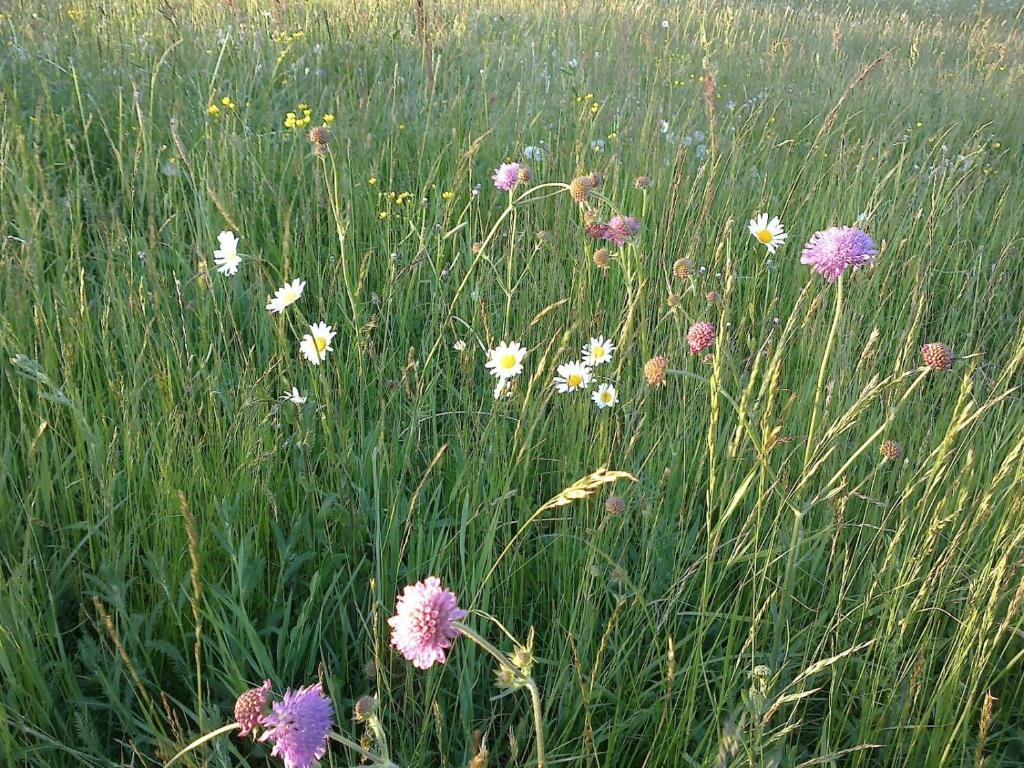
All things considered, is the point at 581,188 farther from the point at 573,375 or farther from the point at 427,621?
the point at 427,621

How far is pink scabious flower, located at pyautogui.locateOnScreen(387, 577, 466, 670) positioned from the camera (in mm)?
750

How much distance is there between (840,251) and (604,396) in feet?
1.67

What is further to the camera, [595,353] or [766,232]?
[766,232]

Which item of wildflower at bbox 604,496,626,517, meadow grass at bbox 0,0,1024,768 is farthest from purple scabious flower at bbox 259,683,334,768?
wildflower at bbox 604,496,626,517

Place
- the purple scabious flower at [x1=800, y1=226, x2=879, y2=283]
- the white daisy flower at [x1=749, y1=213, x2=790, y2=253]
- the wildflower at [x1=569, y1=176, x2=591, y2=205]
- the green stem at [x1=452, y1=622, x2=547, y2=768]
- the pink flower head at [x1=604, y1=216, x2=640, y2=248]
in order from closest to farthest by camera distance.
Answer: the green stem at [x1=452, y1=622, x2=547, y2=768], the purple scabious flower at [x1=800, y1=226, x2=879, y2=283], the pink flower head at [x1=604, y1=216, x2=640, y2=248], the wildflower at [x1=569, y1=176, x2=591, y2=205], the white daisy flower at [x1=749, y1=213, x2=790, y2=253]

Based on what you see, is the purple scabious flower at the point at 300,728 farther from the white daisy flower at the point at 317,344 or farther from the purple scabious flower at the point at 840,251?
the purple scabious flower at the point at 840,251

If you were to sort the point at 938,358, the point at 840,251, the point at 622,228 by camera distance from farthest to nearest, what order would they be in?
the point at 622,228
the point at 840,251
the point at 938,358

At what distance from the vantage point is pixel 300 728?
2.54 feet

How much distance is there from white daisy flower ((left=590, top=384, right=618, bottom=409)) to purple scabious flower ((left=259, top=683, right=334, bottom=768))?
A: 0.83m

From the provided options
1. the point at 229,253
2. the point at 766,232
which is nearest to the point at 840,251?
the point at 766,232

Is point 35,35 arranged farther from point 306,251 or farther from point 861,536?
point 861,536

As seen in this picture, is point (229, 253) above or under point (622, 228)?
under

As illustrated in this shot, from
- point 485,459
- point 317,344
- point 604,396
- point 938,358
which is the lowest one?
point 485,459

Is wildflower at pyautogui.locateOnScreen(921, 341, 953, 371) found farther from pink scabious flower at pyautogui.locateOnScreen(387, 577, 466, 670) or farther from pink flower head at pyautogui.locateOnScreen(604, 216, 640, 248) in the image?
pink scabious flower at pyautogui.locateOnScreen(387, 577, 466, 670)
